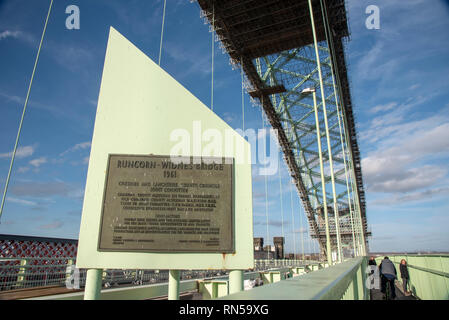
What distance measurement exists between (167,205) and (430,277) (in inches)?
403

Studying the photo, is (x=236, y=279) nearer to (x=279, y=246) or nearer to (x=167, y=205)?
(x=167, y=205)

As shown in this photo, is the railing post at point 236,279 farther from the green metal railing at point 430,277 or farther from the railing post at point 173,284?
the green metal railing at point 430,277

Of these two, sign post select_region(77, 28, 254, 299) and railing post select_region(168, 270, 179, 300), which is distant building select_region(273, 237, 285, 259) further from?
sign post select_region(77, 28, 254, 299)

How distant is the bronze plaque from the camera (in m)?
3.99

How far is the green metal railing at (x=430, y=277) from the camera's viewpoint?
7672 mm

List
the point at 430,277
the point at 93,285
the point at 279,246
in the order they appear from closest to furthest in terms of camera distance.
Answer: the point at 93,285 < the point at 430,277 < the point at 279,246

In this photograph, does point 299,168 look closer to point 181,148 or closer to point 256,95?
point 256,95

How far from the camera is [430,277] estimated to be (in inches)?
365

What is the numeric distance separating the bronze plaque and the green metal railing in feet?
23.6

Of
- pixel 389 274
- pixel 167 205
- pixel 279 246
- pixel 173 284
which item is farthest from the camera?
pixel 279 246

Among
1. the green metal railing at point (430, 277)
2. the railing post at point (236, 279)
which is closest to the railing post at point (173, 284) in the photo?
the railing post at point (236, 279)

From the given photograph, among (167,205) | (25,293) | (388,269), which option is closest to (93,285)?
(167,205)
